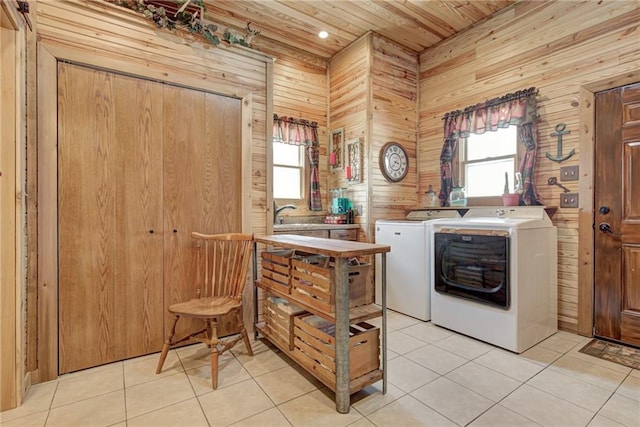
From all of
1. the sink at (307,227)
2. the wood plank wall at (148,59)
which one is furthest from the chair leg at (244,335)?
the sink at (307,227)

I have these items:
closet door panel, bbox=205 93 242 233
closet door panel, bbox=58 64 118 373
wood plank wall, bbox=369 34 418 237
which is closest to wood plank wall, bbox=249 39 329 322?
wood plank wall, bbox=369 34 418 237

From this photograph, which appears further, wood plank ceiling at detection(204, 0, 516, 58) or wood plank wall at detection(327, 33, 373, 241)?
wood plank wall at detection(327, 33, 373, 241)

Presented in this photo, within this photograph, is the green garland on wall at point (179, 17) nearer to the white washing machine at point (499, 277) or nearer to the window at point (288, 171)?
the window at point (288, 171)

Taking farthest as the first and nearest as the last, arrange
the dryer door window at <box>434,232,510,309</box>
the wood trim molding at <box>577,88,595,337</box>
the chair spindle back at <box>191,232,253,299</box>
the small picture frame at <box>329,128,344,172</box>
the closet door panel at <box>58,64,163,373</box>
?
the small picture frame at <box>329,128,344,172</box>
the wood trim molding at <box>577,88,595,337</box>
the dryer door window at <box>434,232,510,309</box>
the chair spindle back at <box>191,232,253,299</box>
the closet door panel at <box>58,64,163,373</box>

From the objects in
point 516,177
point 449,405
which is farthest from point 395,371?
point 516,177

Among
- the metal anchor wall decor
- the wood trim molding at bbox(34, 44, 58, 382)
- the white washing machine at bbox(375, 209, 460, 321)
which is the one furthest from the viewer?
the white washing machine at bbox(375, 209, 460, 321)

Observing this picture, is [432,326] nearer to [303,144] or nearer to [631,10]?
[303,144]

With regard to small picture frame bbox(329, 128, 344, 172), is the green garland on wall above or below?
above

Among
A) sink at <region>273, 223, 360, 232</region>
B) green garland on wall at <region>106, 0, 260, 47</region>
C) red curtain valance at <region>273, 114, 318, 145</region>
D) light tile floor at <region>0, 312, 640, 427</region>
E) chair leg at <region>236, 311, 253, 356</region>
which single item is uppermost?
green garland on wall at <region>106, 0, 260, 47</region>

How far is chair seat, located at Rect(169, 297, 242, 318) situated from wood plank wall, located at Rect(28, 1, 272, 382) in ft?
1.53

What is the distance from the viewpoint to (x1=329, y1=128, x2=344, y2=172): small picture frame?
412 centimetres

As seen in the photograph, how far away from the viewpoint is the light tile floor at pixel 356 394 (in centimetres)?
162

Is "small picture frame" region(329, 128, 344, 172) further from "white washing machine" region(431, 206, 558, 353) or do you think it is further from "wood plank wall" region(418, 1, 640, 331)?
"white washing machine" region(431, 206, 558, 353)

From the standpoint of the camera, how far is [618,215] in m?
2.55
